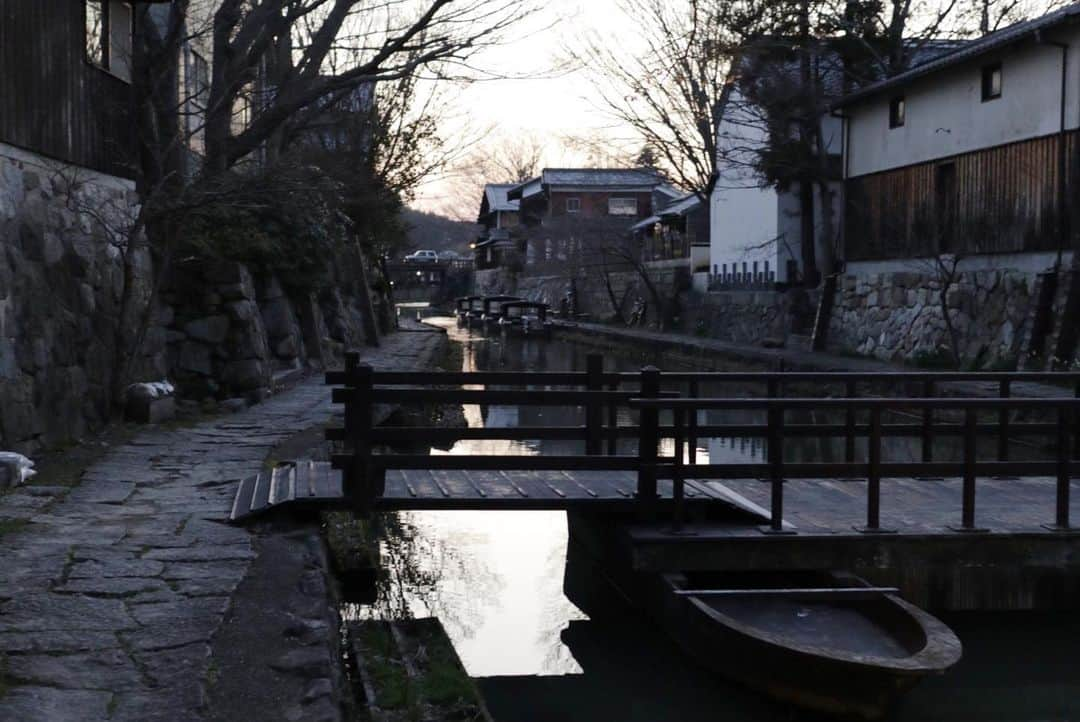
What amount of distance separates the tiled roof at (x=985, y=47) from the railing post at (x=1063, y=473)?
1345 cm

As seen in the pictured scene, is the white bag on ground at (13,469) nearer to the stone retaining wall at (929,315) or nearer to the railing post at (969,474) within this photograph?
the railing post at (969,474)

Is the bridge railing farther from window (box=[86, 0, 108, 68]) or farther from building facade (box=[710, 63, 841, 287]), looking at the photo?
building facade (box=[710, 63, 841, 287])

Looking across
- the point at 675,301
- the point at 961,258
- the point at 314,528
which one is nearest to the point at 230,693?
the point at 314,528

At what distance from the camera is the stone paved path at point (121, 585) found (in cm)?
454

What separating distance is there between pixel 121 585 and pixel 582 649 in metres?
3.17

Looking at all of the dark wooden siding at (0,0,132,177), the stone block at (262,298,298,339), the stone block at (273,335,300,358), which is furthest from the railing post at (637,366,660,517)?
the stone block at (273,335,300,358)

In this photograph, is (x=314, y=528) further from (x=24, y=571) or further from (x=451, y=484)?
(x=24, y=571)

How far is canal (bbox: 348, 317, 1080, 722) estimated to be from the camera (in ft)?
22.3

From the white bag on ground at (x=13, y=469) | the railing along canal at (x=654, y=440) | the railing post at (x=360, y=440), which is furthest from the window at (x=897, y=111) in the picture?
the white bag on ground at (x=13, y=469)

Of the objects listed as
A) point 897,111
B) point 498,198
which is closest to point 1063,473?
point 897,111

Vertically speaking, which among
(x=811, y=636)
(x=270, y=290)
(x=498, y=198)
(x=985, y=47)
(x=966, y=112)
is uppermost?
(x=498, y=198)

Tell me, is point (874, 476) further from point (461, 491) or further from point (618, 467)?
point (461, 491)

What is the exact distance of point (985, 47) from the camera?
2145 cm

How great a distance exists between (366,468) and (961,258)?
60.3 feet
